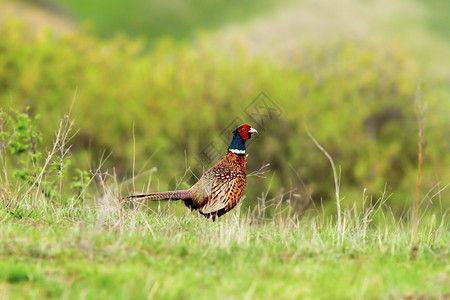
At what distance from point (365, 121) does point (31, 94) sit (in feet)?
63.1

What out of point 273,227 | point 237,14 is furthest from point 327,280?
point 237,14

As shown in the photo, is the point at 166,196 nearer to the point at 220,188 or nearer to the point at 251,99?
the point at 220,188

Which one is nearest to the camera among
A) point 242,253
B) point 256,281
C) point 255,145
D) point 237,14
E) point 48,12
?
point 256,281

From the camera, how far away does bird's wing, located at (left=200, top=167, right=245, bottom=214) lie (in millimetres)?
9023

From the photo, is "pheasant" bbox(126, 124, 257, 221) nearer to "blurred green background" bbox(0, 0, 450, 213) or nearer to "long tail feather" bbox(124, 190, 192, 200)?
"long tail feather" bbox(124, 190, 192, 200)

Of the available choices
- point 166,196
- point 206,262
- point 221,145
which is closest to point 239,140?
point 166,196

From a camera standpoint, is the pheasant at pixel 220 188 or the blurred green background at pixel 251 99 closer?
the pheasant at pixel 220 188

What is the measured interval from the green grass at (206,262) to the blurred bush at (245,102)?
81.6ft

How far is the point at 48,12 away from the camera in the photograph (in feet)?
426

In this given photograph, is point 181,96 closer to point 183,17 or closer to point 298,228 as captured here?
point 298,228

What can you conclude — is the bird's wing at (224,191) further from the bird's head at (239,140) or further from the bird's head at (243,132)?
the bird's head at (243,132)

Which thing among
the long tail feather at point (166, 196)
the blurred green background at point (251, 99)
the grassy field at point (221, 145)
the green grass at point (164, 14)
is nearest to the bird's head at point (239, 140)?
the grassy field at point (221, 145)

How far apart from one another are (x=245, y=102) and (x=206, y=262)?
105 ft

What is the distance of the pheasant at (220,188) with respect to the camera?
9.04m
